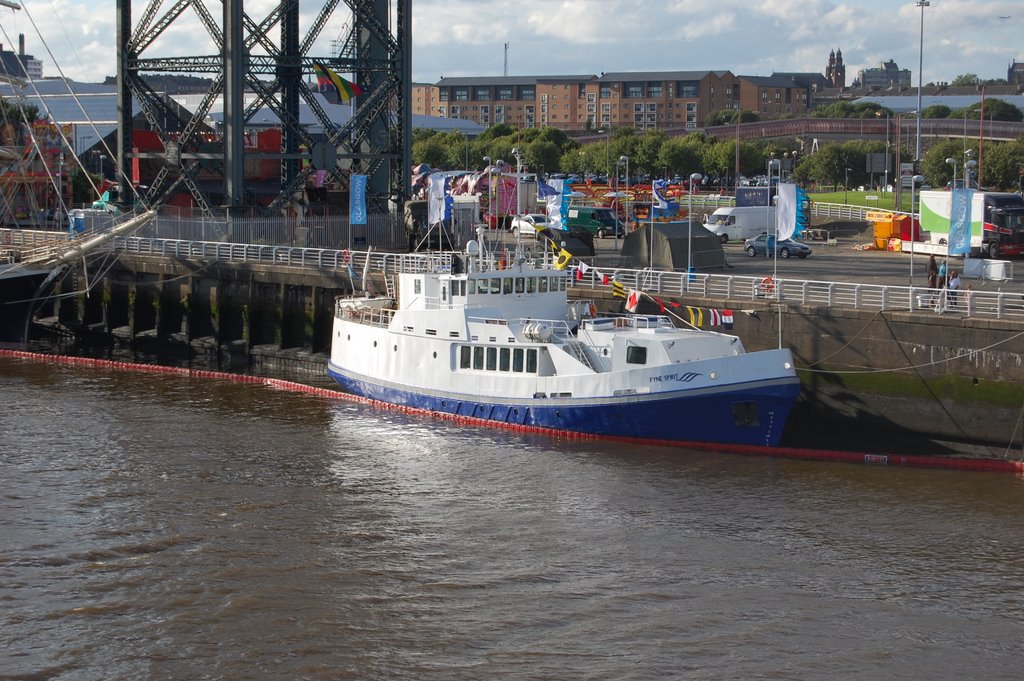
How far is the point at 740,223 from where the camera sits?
227 feet

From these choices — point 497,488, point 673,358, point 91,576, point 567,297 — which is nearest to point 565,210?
point 567,297

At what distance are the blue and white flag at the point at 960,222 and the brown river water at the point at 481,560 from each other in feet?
37.4

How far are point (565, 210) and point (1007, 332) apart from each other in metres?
33.3

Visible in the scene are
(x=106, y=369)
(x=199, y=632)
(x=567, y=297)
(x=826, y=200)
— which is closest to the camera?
(x=199, y=632)

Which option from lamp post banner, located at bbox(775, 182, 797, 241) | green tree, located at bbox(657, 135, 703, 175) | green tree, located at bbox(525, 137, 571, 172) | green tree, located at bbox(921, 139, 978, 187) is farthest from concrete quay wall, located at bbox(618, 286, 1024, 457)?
green tree, located at bbox(525, 137, 571, 172)

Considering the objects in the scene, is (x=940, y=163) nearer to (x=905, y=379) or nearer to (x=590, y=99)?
(x=905, y=379)

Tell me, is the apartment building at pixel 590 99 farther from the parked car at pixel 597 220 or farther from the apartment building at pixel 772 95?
the parked car at pixel 597 220

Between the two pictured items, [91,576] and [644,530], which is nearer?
[91,576]

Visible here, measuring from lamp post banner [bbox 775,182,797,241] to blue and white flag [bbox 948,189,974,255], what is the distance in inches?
237

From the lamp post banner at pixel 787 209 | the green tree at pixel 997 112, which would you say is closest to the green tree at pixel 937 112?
the green tree at pixel 997 112

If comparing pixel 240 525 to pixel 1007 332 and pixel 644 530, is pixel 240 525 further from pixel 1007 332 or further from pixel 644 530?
pixel 1007 332

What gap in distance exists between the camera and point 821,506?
29.7m

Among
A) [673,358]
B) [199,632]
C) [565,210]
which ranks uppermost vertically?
[565,210]

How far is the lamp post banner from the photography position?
123 ft
